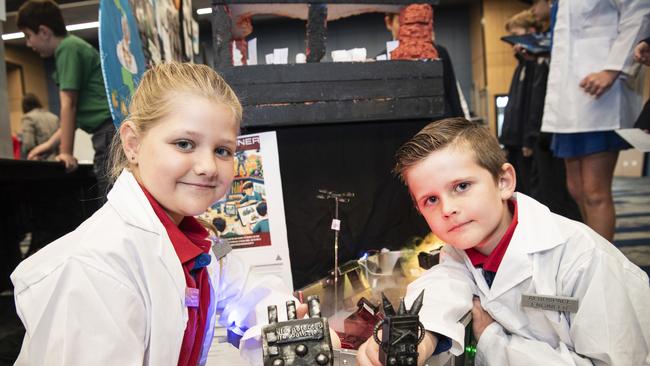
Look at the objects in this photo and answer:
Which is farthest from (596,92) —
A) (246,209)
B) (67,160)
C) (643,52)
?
(67,160)

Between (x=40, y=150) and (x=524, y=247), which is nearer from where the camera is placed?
(x=524, y=247)

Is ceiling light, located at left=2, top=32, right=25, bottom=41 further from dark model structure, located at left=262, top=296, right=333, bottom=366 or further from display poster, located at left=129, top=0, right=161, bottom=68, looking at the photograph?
dark model structure, located at left=262, top=296, right=333, bottom=366

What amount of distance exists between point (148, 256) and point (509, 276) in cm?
81

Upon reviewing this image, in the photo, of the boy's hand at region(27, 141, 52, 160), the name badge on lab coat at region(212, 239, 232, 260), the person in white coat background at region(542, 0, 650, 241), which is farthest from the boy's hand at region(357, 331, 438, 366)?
the boy's hand at region(27, 141, 52, 160)

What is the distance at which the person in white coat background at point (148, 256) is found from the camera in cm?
78

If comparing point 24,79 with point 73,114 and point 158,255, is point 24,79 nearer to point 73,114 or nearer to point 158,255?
point 73,114

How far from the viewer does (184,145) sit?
0.97 m

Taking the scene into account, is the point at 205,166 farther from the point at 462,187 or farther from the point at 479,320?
the point at 479,320

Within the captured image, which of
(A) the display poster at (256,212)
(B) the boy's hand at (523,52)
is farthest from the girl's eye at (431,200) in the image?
(B) the boy's hand at (523,52)

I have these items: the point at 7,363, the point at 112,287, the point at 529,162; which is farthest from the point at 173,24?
the point at 529,162

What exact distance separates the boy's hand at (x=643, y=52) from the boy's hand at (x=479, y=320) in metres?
1.06

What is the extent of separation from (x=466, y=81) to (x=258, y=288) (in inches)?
385

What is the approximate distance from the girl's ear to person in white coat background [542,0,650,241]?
1.62 meters

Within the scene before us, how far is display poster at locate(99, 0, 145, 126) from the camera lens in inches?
52.3
